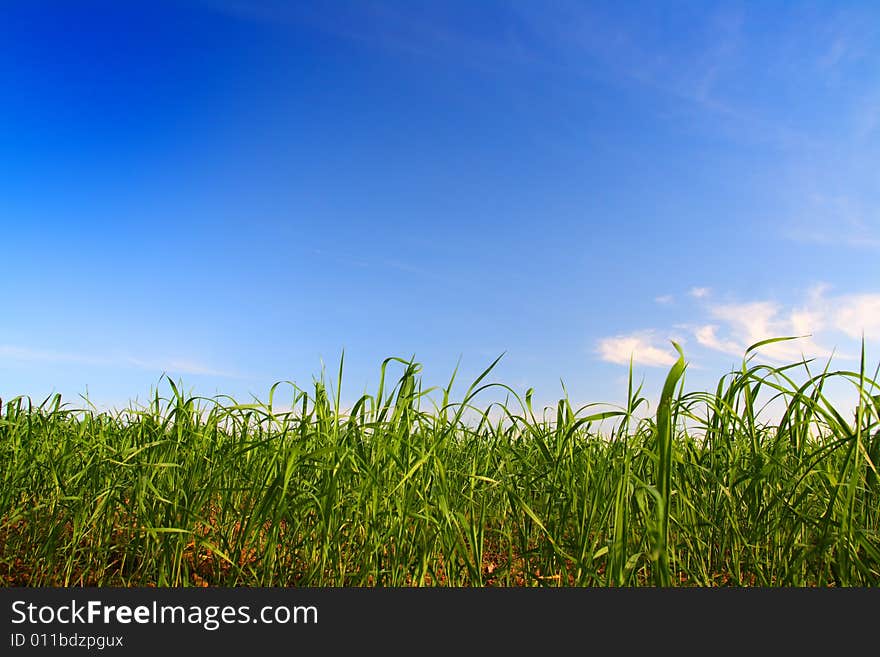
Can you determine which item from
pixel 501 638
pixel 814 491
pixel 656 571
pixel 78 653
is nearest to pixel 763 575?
pixel 814 491

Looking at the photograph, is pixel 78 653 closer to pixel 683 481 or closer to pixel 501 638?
pixel 501 638

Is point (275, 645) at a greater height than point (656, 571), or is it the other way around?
point (656, 571)

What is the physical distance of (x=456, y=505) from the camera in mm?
2557

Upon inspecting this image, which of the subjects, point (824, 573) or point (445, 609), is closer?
point (445, 609)

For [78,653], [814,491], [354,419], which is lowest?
[78,653]

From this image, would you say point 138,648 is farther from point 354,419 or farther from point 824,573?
point 824,573

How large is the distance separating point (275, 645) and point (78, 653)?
0.59 meters

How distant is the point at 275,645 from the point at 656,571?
1.09 m

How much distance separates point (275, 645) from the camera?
1847 mm

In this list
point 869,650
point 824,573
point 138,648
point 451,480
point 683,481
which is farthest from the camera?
point 451,480

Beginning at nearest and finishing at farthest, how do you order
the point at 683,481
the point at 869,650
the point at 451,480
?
the point at 869,650
the point at 683,481
the point at 451,480

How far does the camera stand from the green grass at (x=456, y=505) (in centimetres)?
227

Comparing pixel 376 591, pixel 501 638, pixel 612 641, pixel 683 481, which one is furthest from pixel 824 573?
pixel 376 591

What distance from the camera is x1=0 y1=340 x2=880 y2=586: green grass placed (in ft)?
7.45
